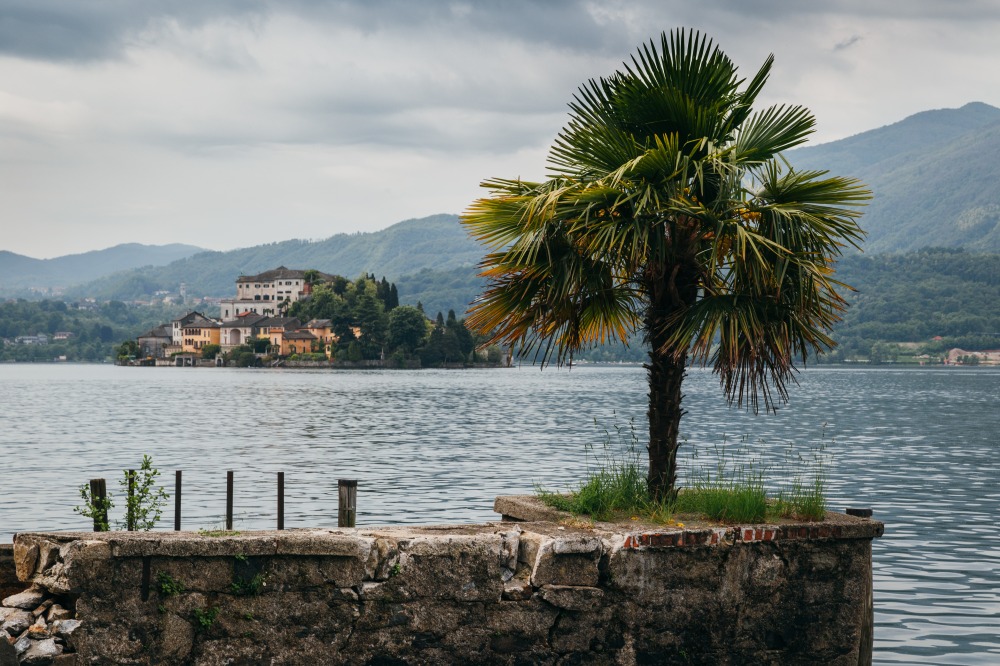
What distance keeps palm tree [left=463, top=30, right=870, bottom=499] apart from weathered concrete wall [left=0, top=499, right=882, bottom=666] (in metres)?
1.59

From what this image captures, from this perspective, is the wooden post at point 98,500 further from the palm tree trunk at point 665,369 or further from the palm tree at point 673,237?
the palm tree trunk at point 665,369

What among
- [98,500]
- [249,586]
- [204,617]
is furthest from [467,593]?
[98,500]

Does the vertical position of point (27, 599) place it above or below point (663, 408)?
below

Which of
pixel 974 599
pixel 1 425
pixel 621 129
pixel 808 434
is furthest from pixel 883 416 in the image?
pixel 621 129

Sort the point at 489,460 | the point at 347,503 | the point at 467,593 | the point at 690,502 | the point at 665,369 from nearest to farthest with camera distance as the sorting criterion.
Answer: the point at 467,593
the point at 690,502
the point at 665,369
the point at 347,503
the point at 489,460

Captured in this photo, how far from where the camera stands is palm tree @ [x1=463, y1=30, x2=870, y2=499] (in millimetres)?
12117

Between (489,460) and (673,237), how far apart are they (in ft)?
117

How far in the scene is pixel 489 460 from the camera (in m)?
47.7

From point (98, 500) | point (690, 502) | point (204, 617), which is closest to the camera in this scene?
point (204, 617)

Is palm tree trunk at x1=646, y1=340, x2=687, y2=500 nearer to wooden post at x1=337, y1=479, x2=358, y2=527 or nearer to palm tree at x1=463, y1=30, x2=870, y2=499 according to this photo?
palm tree at x1=463, y1=30, x2=870, y2=499

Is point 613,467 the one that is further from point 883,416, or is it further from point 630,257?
point 883,416

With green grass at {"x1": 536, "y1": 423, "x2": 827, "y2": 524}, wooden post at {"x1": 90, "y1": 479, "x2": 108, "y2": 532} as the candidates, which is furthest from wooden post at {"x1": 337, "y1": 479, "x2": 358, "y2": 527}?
wooden post at {"x1": 90, "y1": 479, "x2": 108, "y2": 532}

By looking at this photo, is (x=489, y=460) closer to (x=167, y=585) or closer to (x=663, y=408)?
(x=663, y=408)

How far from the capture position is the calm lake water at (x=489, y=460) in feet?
72.5
